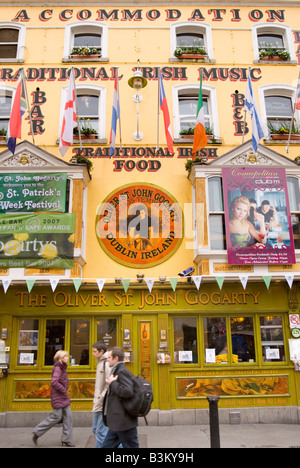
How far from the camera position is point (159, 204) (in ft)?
36.9

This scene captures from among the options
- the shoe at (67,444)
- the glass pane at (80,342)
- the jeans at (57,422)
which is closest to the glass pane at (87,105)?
the glass pane at (80,342)

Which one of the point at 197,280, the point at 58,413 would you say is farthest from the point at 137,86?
the point at 58,413

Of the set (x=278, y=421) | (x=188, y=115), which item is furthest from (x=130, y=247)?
(x=278, y=421)

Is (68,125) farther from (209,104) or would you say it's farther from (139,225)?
(209,104)

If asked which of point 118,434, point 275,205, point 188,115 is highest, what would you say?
point 188,115

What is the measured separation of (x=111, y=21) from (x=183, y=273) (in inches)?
355

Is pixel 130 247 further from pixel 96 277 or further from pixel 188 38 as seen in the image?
pixel 188 38

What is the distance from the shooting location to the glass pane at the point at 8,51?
13.1 meters

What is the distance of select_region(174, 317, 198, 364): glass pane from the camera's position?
1021cm

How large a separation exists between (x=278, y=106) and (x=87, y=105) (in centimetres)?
618

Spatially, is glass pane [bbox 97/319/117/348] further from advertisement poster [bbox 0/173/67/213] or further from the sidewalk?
Answer: advertisement poster [bbox 0/173/67/213]

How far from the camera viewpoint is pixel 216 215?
10742 millimetres

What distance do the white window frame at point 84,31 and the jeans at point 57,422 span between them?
10.5 m

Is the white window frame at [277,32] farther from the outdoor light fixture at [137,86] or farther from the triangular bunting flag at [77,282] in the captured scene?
the triangular bunting flag at [77,282]
